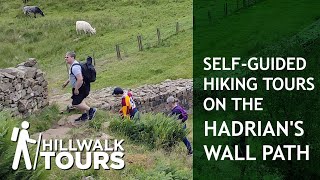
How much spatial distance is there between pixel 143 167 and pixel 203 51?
17.4 m

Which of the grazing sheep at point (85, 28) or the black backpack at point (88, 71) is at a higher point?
the black backpack at point (88, 71)

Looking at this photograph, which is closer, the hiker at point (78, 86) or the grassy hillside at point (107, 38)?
the hiker at point (78, 86)

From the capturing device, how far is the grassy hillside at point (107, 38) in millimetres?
23109

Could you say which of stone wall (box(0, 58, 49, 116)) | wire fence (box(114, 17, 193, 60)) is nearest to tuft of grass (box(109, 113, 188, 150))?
stone wall (box(0, 58, 49, 116))

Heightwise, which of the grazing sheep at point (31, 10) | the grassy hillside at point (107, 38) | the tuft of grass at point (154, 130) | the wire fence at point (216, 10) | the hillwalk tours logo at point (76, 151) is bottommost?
the grassy hillside at point (107, 38)

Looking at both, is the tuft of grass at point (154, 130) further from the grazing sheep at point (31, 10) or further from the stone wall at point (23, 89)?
the grazing sheep at point (31, 10)

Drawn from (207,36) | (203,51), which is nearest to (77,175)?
(203,51)

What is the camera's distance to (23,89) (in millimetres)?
12109

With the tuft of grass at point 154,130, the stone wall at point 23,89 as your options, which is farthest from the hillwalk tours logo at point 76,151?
the stone wall at point 23,89

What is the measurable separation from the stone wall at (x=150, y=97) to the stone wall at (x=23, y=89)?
1312 mm

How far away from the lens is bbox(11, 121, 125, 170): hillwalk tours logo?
783 centimetres

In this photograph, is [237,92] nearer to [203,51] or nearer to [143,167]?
[203,51]

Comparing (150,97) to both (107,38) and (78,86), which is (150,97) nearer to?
(78,86)

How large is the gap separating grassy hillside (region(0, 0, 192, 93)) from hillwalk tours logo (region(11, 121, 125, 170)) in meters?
10.8
